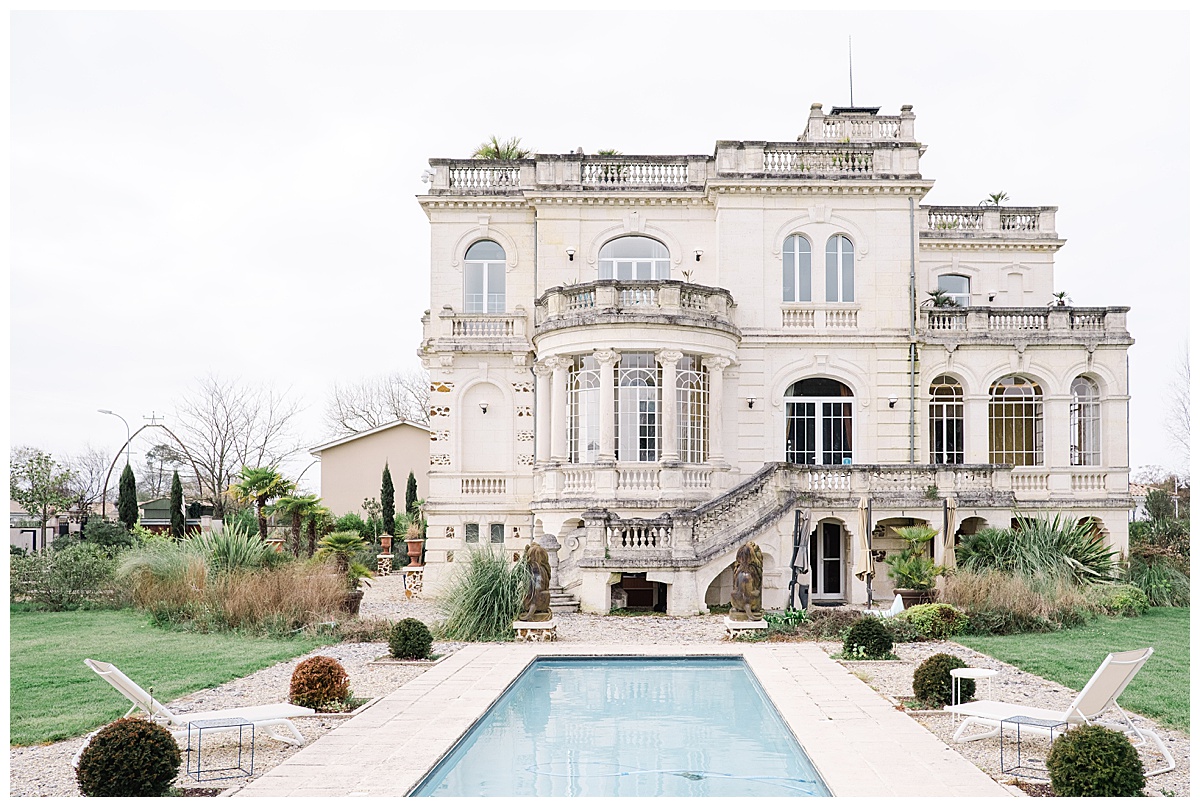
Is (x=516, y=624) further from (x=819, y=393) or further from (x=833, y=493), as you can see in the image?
(x=819, y=393)

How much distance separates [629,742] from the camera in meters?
10.6

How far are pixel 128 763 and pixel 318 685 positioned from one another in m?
3.35

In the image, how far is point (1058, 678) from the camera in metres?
13.3

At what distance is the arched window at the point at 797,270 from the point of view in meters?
25.4

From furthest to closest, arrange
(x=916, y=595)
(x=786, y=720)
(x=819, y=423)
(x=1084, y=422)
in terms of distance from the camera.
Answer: (x=1084, y=422) → (x=819, y=423) → (x=916, y=595) → (x=786, y=720)

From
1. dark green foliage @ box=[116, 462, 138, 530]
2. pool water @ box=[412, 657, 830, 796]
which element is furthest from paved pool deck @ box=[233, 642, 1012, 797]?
dark green foliage @ box=[116, 462, 138, 530]

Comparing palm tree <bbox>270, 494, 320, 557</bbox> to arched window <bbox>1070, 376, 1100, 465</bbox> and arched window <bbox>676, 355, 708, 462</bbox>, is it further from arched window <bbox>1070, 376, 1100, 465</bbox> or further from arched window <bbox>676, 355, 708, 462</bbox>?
arched window <bbox>1070, 376, 1100, 465</bbox>

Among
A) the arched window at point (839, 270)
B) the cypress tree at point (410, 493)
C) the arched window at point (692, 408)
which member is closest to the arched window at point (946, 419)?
the arched window at point (839, 270)

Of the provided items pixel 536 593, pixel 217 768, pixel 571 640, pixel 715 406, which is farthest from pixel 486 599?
pixel 217 768

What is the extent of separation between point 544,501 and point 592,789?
48.0 ft

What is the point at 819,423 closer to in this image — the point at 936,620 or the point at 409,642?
the point at 936,620

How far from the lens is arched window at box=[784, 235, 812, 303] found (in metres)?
25.4

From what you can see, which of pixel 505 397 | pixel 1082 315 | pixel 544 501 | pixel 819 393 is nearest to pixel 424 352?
pixel 505 397

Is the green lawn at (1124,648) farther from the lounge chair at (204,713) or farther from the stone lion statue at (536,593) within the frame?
the lounge chair at (204,713)
